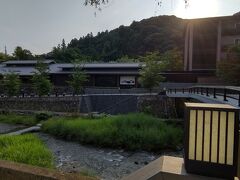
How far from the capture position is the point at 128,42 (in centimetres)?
6969

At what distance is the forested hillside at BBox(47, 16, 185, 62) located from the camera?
5600 cm

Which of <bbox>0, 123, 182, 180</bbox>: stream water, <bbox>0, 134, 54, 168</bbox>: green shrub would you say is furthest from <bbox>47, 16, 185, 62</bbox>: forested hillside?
<bbox>0, 134, 54, 168</bbox>: green shrub

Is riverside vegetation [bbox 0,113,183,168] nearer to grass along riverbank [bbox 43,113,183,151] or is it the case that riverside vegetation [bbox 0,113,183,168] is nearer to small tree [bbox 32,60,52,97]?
grass along riverbank [bbox 43,113,183,151]

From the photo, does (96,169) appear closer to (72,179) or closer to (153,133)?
(153,133)

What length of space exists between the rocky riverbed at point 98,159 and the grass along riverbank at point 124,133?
1.64 ft

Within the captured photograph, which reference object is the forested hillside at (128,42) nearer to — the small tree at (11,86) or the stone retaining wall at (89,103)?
the small tree at (11,86)

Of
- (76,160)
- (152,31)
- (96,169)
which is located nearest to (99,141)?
(76,160)

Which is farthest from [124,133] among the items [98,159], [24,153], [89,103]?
[89,103]

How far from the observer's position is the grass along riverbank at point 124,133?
50.0 ft

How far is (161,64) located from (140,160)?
18734mm

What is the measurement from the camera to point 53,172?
280 cm

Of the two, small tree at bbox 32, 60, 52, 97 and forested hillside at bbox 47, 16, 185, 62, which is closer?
small tree at bbox 32, 60, 52, 97

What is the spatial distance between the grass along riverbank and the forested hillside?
35690mm

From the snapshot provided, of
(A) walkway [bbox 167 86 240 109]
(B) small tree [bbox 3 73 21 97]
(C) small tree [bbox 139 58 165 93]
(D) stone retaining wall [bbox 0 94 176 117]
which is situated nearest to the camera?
(A) walkway [bbox 167 86 240 109]
